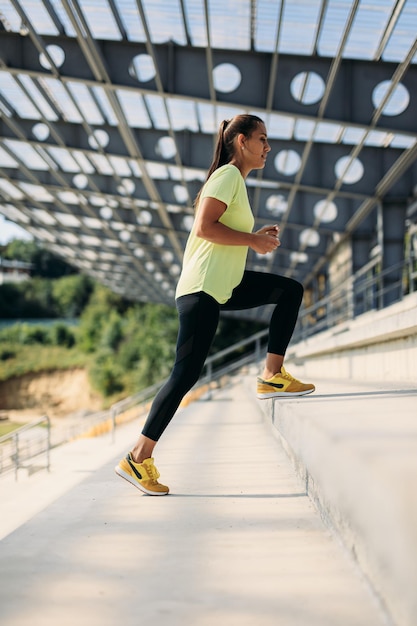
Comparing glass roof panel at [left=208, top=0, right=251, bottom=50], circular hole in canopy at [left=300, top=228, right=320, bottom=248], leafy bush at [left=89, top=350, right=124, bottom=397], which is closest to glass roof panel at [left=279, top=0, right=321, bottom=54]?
glass roof panel at [left=208, top=0, right=251, bottom=50]

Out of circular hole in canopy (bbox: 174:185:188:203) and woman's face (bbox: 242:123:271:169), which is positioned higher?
circular hole in canopy (bbox: 174:185:188:203)

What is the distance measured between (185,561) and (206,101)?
9.50 m

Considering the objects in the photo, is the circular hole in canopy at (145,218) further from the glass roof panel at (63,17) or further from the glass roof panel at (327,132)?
the glass roof panel at (63,17)

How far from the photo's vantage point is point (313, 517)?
2732 millimetres

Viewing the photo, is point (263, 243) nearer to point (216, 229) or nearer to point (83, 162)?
point (216, 229)

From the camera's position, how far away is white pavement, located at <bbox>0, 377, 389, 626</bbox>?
1736mm

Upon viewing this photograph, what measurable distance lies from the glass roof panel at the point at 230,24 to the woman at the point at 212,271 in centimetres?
653

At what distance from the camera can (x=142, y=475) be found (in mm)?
3219

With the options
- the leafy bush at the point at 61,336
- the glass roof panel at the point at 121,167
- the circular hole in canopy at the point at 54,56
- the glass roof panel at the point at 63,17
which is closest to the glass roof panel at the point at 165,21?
the glass roof panel at the point at 63,17

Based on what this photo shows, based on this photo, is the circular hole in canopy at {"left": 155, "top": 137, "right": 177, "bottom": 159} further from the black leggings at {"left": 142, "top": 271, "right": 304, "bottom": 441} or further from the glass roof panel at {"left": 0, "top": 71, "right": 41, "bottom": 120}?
the black leggings at {"left": 142, "top": 271, "right": 304, "bottom": 441}

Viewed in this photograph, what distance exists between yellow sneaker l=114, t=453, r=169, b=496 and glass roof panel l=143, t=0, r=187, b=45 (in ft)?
25.3

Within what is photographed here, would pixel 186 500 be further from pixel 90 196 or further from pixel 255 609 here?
pixel 90 196

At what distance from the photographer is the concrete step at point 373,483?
4.21 ft

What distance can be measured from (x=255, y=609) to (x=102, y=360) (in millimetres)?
70227
